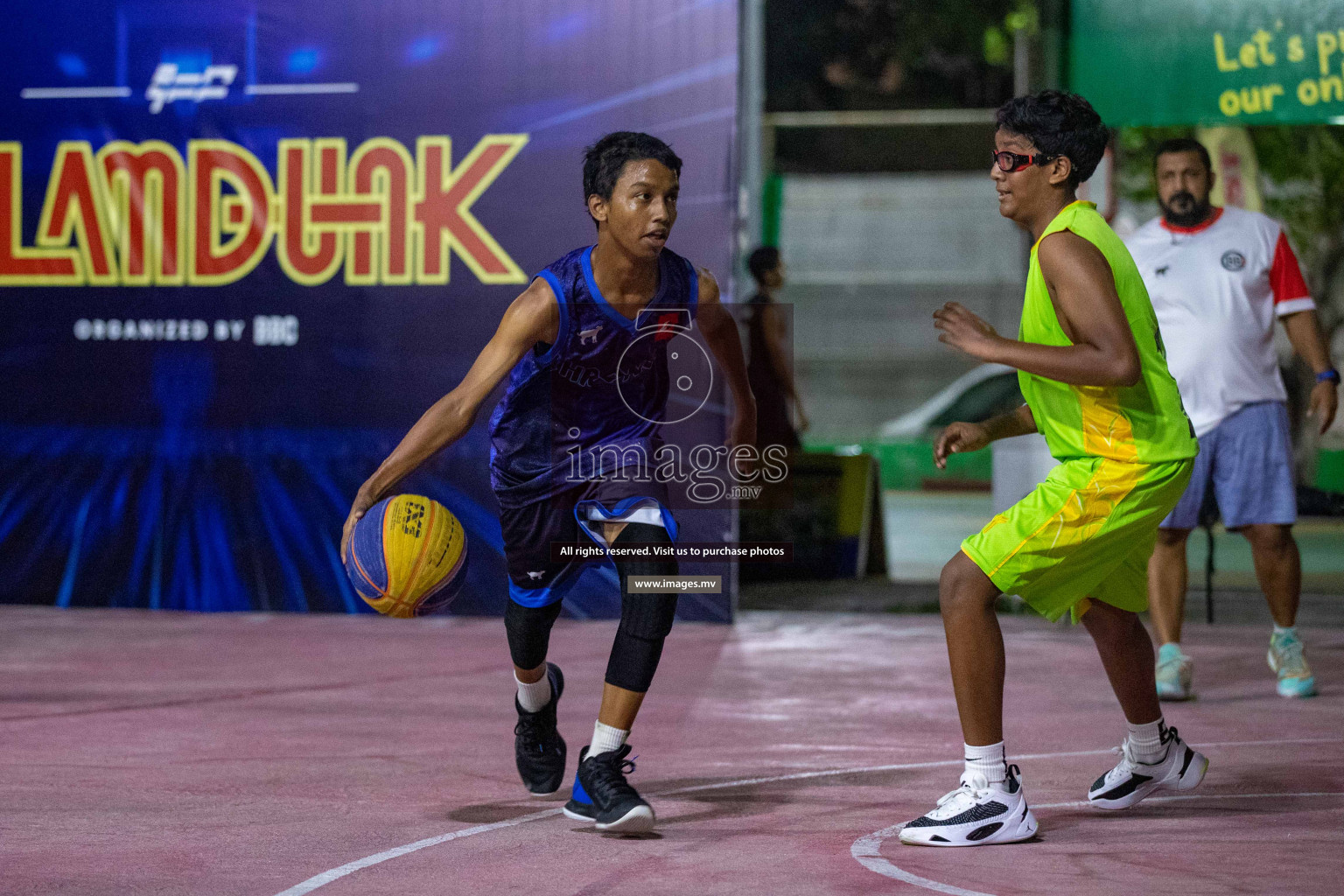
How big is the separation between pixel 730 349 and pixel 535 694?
1183mm

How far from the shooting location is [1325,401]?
6.36m

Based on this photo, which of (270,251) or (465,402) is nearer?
(465,402)

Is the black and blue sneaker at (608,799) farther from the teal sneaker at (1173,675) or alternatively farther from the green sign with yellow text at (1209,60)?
the green sign with yellow text at (1209,60)

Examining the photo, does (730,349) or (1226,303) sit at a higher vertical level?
(1226,303)

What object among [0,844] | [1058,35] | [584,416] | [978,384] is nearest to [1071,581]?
[584,416]

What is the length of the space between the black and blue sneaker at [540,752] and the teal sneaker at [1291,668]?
10.8 ft

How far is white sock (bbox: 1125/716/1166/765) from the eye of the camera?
4426 mm

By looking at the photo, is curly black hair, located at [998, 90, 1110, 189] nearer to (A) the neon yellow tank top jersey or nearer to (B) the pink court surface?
(A) the neon yellow tank top jersey

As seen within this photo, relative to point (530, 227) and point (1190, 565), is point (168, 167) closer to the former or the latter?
point (530, 227)

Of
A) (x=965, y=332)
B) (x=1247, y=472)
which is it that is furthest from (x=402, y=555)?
(x=1247, y=472)

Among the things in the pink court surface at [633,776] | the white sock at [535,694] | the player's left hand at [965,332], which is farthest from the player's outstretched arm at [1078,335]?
the white sock at [535,694]

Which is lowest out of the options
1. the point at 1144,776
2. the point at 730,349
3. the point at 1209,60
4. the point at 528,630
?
the point at 1144,776

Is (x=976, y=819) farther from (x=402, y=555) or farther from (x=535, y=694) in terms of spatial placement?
(x=402, y=555)

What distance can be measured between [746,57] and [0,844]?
6.09 metres
